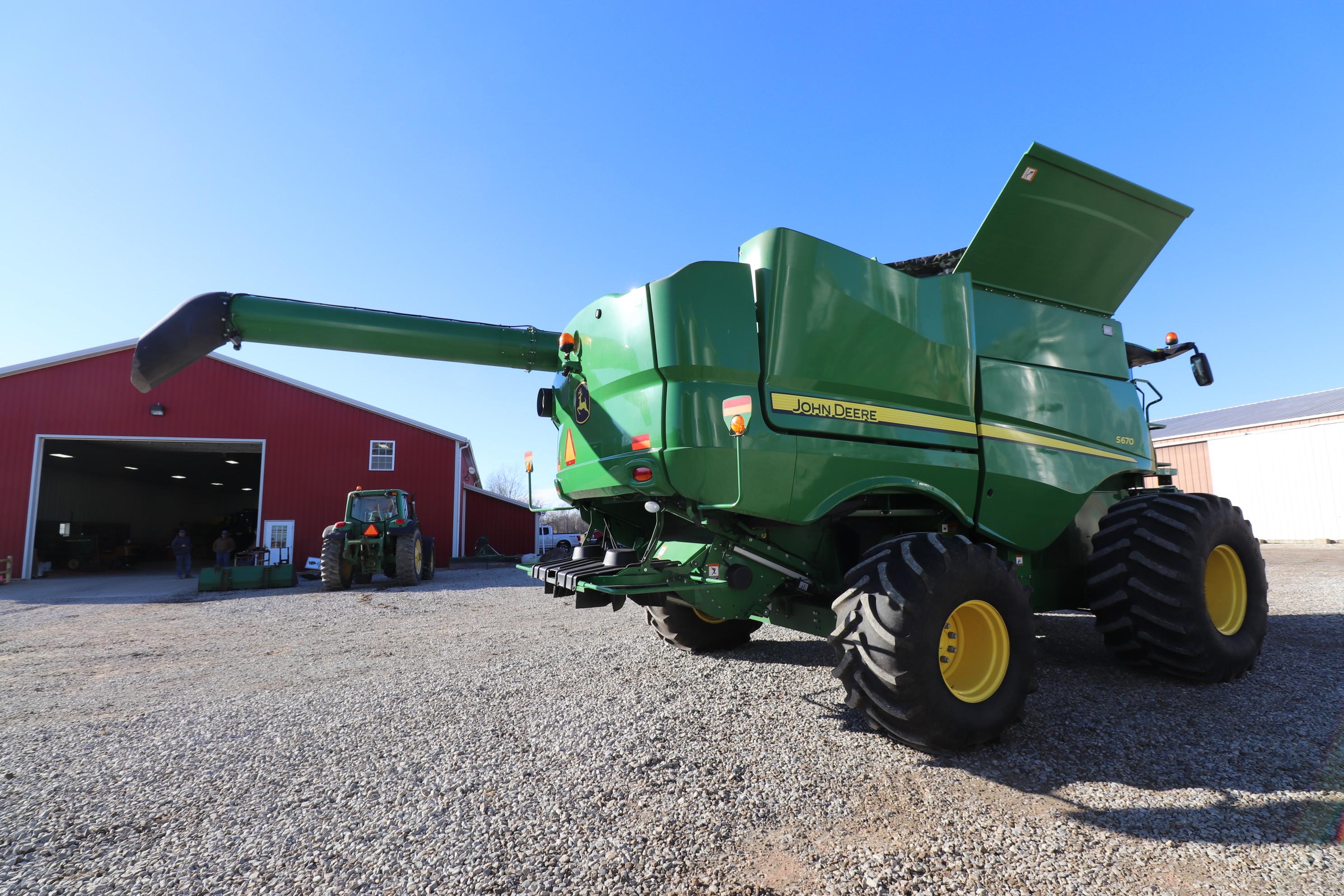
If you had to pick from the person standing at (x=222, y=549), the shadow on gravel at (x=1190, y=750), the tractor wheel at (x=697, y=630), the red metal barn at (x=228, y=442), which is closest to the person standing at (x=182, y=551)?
the person standing at (x=222, y=549)

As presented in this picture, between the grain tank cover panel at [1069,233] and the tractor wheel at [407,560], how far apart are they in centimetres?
1200

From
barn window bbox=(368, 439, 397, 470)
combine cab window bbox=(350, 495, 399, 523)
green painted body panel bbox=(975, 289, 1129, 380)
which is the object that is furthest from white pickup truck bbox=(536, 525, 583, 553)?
green painted body panel bbox=(975, 289, 1129, 380)

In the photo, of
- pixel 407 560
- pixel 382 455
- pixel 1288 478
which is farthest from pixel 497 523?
pixel 1288 478

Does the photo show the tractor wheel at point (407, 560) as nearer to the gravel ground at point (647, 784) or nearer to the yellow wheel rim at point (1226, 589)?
the gravel ground at point (647, 784)

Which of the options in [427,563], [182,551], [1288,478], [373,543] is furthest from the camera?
[1288,478]

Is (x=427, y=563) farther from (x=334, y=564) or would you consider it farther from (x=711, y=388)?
(x=711, y=388)

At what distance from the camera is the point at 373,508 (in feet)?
45.5

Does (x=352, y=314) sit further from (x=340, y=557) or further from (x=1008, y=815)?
(x=340, y=557)

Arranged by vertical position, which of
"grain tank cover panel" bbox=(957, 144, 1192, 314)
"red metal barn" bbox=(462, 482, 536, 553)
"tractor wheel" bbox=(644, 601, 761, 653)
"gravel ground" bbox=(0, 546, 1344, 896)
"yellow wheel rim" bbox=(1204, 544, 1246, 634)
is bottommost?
"gravel ground" bbox=(0, 546, 1344, 896)

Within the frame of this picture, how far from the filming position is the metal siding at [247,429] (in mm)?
16781

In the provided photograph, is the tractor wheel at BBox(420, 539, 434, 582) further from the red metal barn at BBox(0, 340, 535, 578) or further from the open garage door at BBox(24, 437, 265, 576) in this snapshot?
the open garage door at BBox(24, 437, 265, 576)

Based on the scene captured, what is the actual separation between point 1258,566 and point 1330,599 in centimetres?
506

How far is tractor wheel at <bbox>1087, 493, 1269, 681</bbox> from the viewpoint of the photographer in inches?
161

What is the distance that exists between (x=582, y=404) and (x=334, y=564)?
10502 mm
